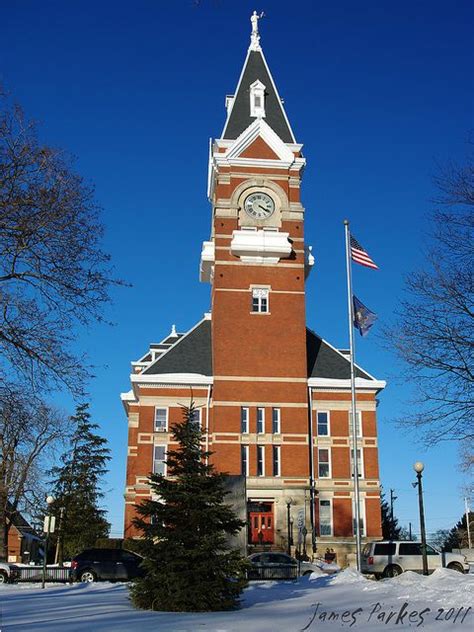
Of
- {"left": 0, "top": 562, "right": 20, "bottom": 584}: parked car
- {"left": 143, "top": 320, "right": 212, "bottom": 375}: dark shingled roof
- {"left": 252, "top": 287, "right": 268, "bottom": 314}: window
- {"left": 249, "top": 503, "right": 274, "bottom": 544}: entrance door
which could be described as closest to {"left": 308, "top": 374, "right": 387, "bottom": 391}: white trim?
{"left": 252, "top": 287, "right": 268, "bottom": 314}: window

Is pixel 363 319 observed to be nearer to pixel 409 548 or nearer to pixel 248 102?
pixel 409 548

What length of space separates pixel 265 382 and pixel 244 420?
2829 mm

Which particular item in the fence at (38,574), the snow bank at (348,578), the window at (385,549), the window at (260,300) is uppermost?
the window at (260,300)

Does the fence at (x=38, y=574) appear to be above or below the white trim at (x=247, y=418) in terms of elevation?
below

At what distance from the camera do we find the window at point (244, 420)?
4472 centimetres

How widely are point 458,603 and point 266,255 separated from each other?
113 ft

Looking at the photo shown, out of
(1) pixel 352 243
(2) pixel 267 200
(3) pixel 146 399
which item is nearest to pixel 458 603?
(1) pixel 352 243

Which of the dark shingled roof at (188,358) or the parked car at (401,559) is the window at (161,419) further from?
the parked car at (401,559)

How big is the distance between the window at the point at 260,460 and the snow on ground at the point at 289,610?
22870mm

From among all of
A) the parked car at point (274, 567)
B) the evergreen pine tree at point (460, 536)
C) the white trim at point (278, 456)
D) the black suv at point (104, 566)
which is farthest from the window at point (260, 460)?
the evergreen pine tree at point (460, 536)

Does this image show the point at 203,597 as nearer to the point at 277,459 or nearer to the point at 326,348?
the point at 277,459

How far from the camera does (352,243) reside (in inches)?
1268

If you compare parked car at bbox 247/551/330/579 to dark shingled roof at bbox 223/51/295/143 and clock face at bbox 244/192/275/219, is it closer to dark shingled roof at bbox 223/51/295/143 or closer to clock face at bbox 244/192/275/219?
clock face at bbox 244/192/275/219

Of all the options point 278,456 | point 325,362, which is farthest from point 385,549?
point 325,362
